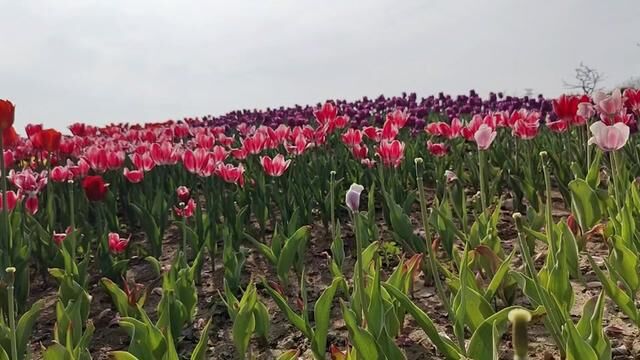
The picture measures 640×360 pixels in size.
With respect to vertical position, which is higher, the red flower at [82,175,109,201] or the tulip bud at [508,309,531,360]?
the tulip bud at [508,309,531,360]

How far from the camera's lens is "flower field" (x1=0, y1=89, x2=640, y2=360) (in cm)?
230

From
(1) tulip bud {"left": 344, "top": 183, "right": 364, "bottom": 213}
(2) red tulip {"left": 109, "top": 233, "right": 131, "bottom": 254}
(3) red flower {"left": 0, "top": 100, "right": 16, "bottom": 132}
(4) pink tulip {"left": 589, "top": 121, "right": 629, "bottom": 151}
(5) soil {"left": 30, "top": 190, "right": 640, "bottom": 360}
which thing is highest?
(3) red flower {"left": 0, "top": 100, "right": 16, "bottom": 132}

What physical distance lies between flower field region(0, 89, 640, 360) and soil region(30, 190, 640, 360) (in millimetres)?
12

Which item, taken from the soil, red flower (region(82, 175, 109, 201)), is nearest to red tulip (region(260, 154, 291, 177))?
the soil

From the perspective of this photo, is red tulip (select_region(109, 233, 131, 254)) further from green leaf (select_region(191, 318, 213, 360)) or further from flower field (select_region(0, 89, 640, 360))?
green leaf (select_region(191, 318, 213, 360))

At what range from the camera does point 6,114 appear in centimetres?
309

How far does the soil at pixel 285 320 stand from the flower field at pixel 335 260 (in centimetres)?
1

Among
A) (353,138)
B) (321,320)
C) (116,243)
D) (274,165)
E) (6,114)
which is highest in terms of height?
(6,114)

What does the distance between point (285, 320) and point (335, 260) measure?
41cm

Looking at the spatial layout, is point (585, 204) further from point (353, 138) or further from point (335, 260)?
point (353, 138)

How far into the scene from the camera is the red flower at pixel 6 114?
3.08 metres

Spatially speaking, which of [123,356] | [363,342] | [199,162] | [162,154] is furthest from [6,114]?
[363,342]

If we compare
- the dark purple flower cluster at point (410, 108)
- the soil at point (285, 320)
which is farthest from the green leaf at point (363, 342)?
the dark purple flower cluster at point (410, 108)

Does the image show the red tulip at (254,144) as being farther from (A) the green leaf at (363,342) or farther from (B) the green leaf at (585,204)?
(A) the green leaf at (363,342)
